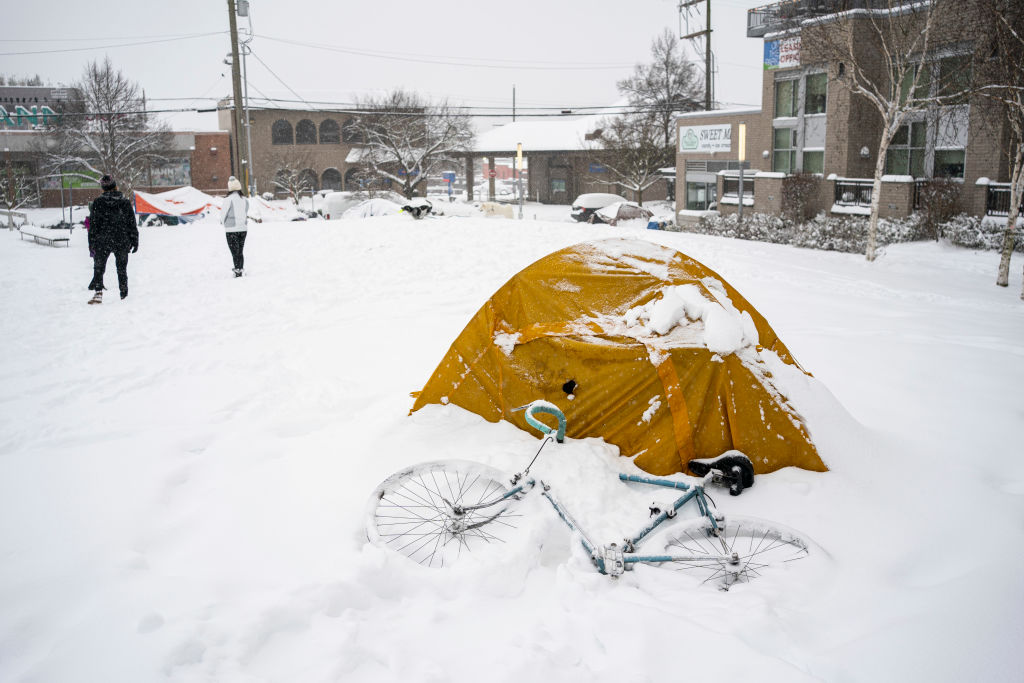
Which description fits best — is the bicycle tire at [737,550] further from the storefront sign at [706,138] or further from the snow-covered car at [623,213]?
the storefront sign at [706,138]

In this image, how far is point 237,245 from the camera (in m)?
12.4

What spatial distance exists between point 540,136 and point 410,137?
14568 millimetres

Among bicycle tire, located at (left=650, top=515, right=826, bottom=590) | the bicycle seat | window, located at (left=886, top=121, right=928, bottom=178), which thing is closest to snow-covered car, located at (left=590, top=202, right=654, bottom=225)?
window, located at (left=886, top=121, right=928, bottom=178)

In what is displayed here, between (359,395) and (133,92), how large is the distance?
44003 mm

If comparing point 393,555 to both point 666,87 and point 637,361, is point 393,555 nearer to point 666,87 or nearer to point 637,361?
point 637,361

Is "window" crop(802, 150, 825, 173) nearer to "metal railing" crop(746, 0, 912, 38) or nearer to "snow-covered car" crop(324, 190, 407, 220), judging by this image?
"metal railing" crop(746, 0, 912, 38)

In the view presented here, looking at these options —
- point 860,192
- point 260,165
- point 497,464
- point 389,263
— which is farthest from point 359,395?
point 260,165

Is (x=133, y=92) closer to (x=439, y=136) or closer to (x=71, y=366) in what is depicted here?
(x=439, y=136)

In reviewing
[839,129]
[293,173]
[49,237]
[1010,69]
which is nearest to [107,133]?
[293,173]

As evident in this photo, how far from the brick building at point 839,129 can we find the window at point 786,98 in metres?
0.04

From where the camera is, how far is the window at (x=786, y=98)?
88.6 feet

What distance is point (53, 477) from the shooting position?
467 centimetres

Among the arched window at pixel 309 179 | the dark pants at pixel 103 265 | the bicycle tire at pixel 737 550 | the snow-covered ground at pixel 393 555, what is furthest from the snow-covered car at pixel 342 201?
the bicycle tire at pixel 737 550

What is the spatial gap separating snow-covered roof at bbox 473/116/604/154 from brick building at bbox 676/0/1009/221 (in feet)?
Result: 75.7
